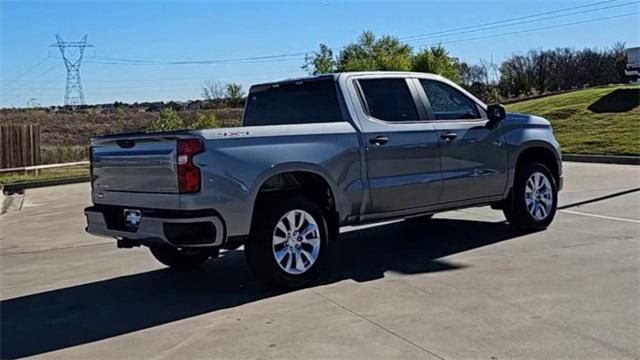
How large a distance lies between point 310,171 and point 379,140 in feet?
3.09

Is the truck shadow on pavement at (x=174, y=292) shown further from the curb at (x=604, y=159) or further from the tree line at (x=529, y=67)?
the tree line at (x=529, y=67)

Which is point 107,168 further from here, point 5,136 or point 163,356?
point 5,136

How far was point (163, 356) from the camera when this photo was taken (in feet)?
15.1

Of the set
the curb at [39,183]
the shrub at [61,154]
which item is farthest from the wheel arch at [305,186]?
the shrub at [61,154]

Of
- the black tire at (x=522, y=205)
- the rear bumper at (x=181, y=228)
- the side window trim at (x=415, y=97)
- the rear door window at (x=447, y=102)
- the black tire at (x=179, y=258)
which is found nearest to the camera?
the rear bumper at (x=181, y=228)

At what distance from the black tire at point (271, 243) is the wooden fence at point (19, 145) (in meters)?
20.7

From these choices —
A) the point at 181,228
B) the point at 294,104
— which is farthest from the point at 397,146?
the point at 181,228

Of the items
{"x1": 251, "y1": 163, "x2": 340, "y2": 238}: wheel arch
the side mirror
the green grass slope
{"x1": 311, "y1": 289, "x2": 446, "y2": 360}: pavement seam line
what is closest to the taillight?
{"x1": 251, "y1": 163, "x2": 340, "y2": 238}: wheel arch

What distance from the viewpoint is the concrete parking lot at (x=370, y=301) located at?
4668 mm

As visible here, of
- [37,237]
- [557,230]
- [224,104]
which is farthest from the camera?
[224,104]

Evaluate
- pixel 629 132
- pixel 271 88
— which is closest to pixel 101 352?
pixel 271 88

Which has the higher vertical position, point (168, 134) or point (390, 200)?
point (168, 134)

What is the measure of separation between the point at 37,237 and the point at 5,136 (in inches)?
598

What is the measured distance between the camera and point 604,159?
18047mm
